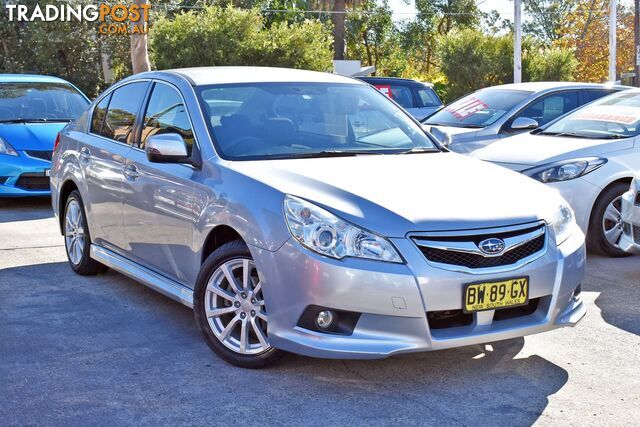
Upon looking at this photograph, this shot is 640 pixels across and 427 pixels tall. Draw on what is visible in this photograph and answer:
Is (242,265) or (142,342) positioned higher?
(242,265)

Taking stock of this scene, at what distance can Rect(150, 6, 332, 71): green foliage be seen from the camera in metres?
28.0

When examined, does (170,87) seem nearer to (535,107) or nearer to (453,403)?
(453,403)

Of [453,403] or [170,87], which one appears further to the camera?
[170,87]

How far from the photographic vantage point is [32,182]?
419 inches

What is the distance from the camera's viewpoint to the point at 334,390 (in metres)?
4.41

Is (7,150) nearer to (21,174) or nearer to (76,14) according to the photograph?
(21,174)

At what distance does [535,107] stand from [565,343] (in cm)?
573

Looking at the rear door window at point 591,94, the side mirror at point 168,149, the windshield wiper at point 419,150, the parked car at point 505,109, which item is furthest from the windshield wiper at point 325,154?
the rear door window at point 591,94

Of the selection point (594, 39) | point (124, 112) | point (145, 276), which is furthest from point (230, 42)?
point (594, 39)

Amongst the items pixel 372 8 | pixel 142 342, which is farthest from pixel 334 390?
pixel 372 8

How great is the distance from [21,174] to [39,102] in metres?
Result: 1.70

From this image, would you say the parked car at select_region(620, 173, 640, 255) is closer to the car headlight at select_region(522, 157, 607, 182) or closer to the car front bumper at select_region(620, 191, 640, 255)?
the car front bumper at select_region(620, 191, 640, 255)

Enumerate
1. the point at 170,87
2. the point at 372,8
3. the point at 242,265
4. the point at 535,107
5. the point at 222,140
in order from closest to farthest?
the point at 242,265 < the point at 222,140 < the point at 170,87 < the point at 535,107 < the point at 372,8

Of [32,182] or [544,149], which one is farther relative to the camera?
[32,182]
